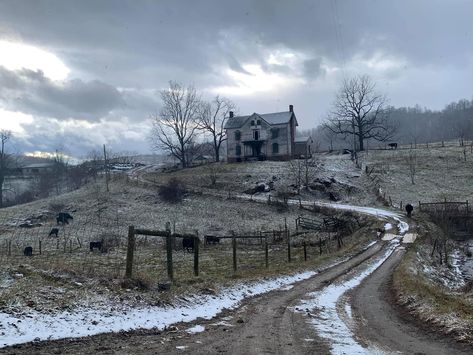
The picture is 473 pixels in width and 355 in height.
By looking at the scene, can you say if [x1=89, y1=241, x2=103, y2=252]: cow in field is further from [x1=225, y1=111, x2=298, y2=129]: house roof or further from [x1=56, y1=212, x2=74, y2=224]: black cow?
[x1=225, y1=111, x2=298, y2=129]: house roof

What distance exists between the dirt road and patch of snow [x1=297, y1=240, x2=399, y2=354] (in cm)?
19

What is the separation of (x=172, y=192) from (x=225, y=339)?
5417 centimetres

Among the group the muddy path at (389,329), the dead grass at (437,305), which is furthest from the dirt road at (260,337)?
the dead grass at (437,305)

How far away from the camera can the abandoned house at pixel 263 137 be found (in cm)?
8900

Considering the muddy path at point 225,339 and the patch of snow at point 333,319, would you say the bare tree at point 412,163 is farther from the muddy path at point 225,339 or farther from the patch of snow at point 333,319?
the muddy path at point 225,339

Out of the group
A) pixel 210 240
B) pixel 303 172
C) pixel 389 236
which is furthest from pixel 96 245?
pixel 303 172

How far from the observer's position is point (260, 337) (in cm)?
968

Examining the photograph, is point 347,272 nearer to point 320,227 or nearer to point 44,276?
point 44,276

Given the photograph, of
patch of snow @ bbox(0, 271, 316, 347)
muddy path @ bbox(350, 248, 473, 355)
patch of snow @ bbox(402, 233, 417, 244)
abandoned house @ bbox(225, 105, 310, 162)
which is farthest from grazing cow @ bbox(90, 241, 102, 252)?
abandoned house @ bbox(225, 105, 310, 162)

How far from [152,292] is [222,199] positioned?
4833cm

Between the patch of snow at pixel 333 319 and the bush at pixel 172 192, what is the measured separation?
44.2 metres

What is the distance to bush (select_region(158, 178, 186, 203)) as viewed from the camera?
202 feet

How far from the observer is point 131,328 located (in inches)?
379

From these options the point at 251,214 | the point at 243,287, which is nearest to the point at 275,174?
the point at 251,214
